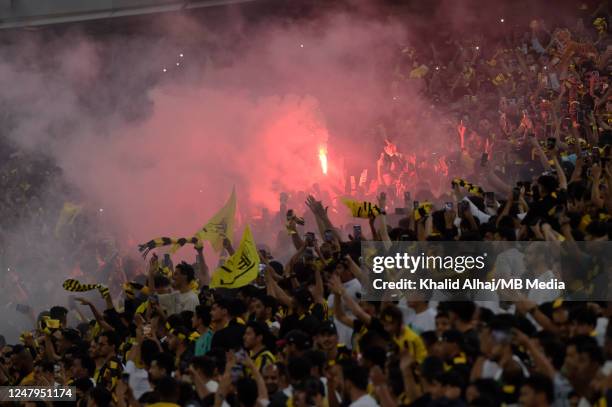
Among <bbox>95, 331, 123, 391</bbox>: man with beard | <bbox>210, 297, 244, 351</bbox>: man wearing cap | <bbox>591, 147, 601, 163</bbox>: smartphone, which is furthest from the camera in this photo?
<bbox>591, 147, 601, 163</bbox>: smartphone

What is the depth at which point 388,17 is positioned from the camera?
14945mm

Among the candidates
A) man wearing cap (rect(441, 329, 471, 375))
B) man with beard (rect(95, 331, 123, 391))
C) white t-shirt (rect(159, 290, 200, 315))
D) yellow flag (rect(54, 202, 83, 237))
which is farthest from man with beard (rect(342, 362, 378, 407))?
yellow flag (rect(54, 202, 83, 237))

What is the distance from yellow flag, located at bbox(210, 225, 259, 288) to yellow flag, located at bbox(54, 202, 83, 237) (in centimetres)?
763

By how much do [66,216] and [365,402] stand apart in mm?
10489

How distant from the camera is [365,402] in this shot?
16.0 feet

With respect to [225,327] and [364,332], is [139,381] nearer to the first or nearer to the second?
[225,327]

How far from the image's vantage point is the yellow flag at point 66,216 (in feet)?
48.3

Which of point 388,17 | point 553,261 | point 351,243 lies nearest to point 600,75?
point 388,17

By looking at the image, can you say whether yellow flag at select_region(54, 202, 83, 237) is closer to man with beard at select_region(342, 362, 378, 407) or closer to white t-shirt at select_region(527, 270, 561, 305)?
white t-shirt at select_region(527, 270, 561, 305)

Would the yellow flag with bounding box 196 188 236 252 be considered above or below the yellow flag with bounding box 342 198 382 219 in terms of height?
above

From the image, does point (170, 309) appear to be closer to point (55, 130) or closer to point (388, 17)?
point (388, 17)

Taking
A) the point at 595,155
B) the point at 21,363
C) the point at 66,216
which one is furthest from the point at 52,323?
the point at 66,216

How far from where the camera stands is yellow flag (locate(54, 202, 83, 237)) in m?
14.7

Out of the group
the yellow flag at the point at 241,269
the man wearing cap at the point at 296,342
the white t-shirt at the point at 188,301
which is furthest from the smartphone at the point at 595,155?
the man wearing cap at the point at 296,342
